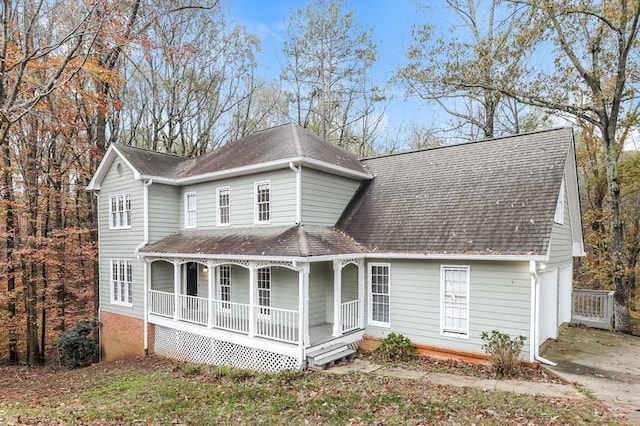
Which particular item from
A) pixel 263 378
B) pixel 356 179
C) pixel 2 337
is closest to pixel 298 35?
pixel 356 179

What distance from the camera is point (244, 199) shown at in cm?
1397

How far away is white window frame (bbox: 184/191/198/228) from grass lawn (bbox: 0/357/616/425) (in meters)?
6.20

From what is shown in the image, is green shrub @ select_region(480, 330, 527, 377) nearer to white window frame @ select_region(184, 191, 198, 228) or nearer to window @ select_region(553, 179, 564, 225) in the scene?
window @ select_region(553, 179, 564, 225)

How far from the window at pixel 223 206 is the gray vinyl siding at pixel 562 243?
35.7 feet

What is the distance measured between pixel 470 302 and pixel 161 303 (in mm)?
11253

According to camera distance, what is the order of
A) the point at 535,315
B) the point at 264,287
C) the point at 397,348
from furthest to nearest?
the point at 264,287, the point at 397,348, the point at 535,315

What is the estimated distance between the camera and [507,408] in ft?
22.3

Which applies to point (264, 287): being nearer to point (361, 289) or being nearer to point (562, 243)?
point (361, 289)

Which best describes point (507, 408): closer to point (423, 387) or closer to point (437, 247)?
point (423, 387)

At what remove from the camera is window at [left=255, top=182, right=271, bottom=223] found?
43.7 ft

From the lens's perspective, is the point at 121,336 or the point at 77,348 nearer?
the point at 121,336

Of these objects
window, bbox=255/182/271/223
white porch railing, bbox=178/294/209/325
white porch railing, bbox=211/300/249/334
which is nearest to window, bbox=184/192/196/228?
white porch railing, bbox=178/294/209/325

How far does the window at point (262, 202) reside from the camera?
43.7 ft

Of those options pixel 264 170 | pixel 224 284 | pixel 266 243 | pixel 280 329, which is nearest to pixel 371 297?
pixel 280 329
